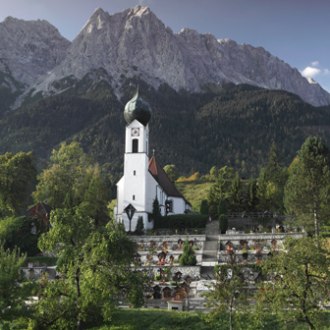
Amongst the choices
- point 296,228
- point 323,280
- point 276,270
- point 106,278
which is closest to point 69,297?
point 106,278

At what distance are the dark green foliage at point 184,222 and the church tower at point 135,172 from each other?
2188 mm

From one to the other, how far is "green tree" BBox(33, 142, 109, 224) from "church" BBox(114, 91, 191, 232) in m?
2.90

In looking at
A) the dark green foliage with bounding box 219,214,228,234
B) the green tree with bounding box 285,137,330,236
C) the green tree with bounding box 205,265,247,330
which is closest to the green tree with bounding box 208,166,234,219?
the dark green foliage with bounding box 219,214,228,234

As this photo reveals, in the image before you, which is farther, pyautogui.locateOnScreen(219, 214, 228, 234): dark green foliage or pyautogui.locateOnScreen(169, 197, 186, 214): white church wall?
pyautogui.locateOnScreen(169, 197, 186, 214): white church wall

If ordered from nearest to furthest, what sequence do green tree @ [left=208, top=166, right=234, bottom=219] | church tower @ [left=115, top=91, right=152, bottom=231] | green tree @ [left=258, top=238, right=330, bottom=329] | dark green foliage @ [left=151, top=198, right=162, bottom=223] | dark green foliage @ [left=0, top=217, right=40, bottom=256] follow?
green tree @ [left=258, top=238, right=330, bottom=329] < dark green foliage @ [left=0, top=217, right=40, bottom=256] < church tower @ [left=115, top=91, right=152, bottom=231] < dark green foliage @ [left=151, top=198, right=162, bottom=223] < green tree @ [left=208, top=166, right=234, bottom=219]

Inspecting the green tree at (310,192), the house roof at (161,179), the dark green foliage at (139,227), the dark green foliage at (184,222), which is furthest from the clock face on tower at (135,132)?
the green tree at (310,192)

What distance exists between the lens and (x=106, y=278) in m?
27.2

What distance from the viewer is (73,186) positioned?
6562 centimetres

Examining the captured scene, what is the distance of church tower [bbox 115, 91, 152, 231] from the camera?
204ft

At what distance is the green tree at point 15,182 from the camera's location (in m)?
58.7

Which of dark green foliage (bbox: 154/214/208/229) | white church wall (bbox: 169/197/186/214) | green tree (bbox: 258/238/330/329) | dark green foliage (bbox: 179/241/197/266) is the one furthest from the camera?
white church wall (bbox: 169/197/186/214)

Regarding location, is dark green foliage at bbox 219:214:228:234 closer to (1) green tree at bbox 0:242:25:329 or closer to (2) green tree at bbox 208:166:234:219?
(2) green tree at bbox 208:166:234:219

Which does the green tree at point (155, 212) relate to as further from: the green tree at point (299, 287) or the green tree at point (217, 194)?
the green tree at point (299, 287)

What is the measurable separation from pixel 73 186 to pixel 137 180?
26.7 ft
